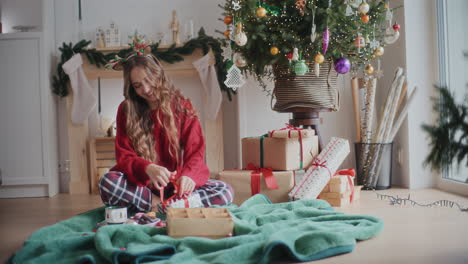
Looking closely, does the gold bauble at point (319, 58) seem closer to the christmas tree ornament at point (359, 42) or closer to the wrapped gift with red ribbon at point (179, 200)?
the christmas tree ornament at point (359, 42)

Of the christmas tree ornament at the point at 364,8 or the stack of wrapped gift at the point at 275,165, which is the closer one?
the christmas tree ornament at the point at 364,8

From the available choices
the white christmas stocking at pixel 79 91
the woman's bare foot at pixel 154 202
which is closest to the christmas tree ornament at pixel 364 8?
the woman's bare foot at pixel 154 202

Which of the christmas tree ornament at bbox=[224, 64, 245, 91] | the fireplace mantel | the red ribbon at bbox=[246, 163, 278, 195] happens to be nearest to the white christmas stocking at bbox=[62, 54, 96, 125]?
the fireplace mantel

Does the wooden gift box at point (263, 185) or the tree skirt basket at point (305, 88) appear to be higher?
the tree skirt basket at point (305, 88)

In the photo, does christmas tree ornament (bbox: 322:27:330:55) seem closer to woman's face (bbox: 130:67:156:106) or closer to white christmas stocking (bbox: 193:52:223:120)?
woman's face (bbox: 130:67:156:106)

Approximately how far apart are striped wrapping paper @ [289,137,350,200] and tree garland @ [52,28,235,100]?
111 centimetres

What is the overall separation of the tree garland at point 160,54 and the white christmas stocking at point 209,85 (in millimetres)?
50

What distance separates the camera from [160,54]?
11.3 ft

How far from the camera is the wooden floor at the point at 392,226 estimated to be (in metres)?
1.45

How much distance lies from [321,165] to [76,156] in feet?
6.40

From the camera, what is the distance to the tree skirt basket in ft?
8.76

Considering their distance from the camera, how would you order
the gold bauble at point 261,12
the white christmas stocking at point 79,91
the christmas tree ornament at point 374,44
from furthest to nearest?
the white christmas stocking at point 79,91
the christmas tree ornament at point 374,44
the gold bauble at point 261,12

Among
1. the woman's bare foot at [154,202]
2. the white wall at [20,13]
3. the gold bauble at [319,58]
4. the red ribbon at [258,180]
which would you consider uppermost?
the white wall at [20,13]

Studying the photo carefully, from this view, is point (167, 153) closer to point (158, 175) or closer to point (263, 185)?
point (158, 175)
